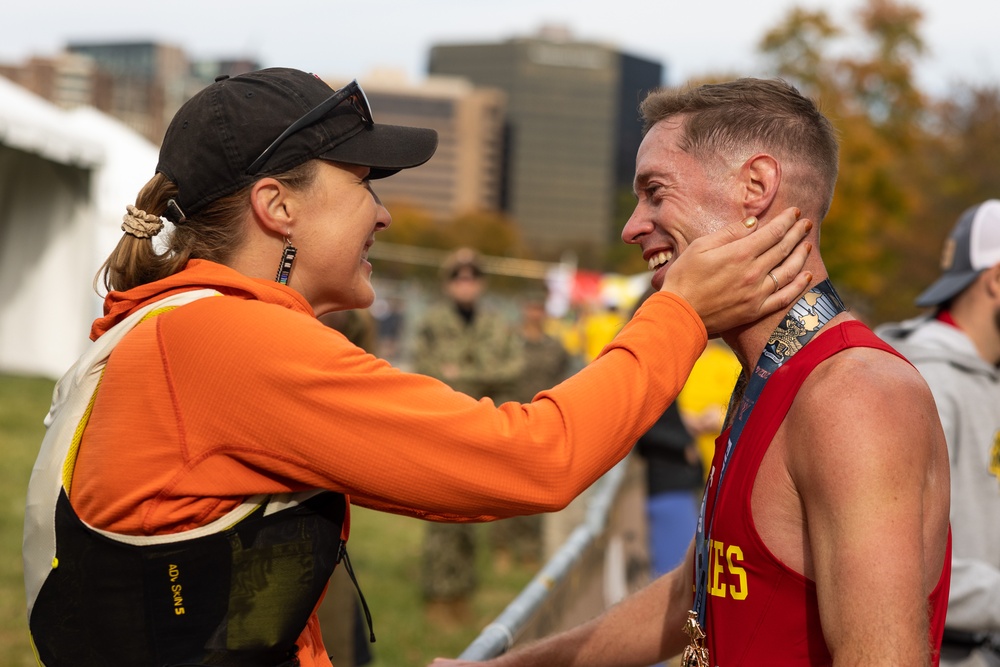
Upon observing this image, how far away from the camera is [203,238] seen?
2.24m

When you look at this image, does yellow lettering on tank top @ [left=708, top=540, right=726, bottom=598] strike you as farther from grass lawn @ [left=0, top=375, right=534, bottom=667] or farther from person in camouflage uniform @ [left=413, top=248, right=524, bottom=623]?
person in camouflage uniform @ [left=413, top=248, right=524, bottom=623]

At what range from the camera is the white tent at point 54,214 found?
11266 mm

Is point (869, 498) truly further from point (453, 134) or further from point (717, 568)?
point (453, 134)

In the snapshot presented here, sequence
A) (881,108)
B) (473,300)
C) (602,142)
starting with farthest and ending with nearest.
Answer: (602,142)
(881,108)
(473,300)

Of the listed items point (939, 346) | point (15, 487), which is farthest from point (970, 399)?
point (15, 487)

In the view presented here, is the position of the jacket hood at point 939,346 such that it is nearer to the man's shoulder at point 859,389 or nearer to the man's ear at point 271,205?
the man's shoulder at point 859,389

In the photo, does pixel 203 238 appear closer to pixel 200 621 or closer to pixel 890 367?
pixel 200 621

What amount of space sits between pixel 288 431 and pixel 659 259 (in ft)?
3.57

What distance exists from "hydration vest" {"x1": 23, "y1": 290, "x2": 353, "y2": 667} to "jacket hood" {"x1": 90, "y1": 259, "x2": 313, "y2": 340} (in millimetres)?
53

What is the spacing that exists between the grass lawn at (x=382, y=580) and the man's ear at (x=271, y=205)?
5.29 meters

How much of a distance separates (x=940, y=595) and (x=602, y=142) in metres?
182

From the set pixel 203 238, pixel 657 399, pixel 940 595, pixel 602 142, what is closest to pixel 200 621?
pixel 203 238

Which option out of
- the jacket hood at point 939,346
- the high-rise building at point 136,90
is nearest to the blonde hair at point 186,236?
the jacket hood at point 939,346

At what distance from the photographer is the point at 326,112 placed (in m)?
2.20
